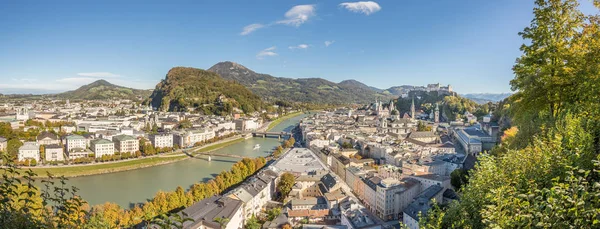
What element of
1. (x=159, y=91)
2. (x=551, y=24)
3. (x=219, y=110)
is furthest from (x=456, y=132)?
(x=159, y=91)

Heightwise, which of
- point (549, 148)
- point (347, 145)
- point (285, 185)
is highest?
point (549, 148)

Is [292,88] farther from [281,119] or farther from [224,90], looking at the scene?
[281,119]

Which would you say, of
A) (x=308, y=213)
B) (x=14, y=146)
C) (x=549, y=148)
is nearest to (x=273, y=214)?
(x=308, y=213)

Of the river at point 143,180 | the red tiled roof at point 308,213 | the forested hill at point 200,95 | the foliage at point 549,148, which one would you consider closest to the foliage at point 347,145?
the river at point 143,180

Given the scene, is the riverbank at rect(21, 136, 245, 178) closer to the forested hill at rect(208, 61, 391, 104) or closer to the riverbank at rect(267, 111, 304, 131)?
the riverbank at rect(267, 111, 304, 131)

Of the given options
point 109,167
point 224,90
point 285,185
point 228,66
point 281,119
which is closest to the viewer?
point 285,185

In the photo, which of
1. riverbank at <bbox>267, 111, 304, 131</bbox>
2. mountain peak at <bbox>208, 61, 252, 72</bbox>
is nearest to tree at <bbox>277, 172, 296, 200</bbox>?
riverbank at <bbox>267, 111, 304, 131</bbox>

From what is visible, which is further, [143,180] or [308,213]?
[143,180]
